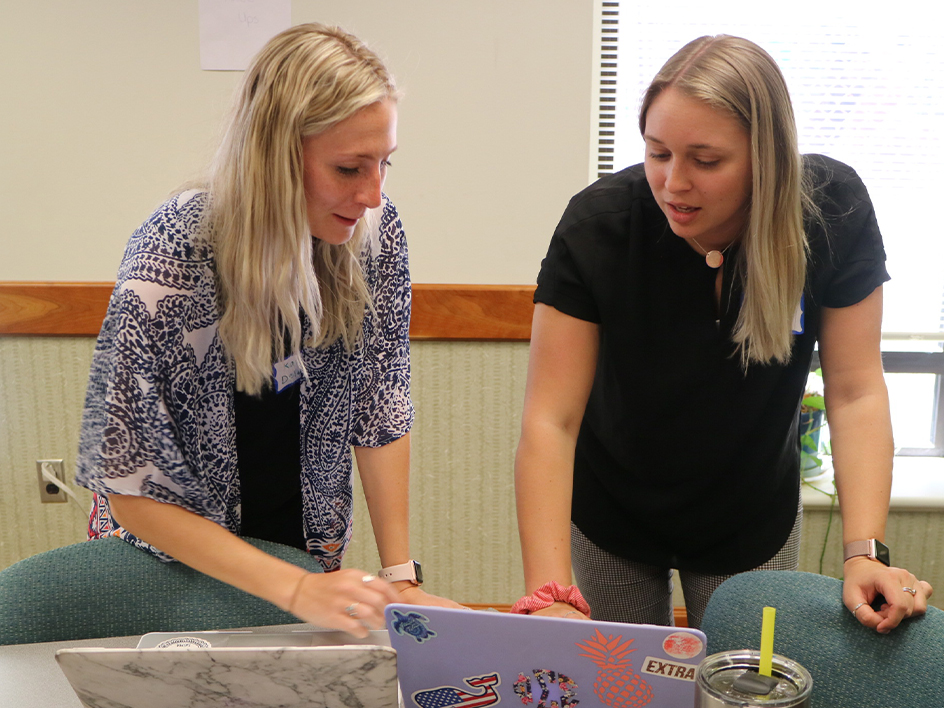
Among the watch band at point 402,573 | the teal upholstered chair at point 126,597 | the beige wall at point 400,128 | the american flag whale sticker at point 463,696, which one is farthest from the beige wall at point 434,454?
the american flag whale sticker at point 463,696

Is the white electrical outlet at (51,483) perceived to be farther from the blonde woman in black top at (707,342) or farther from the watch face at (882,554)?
the watch face at (882,554)

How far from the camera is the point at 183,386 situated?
1.09m

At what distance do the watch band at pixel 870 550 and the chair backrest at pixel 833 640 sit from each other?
0.15 ft

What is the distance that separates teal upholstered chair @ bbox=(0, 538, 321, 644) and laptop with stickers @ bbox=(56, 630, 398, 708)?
1.12 ft

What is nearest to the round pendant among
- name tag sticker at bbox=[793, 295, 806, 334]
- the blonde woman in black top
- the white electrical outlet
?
the blonde woman in black top

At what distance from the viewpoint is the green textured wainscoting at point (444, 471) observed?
2.30 meters

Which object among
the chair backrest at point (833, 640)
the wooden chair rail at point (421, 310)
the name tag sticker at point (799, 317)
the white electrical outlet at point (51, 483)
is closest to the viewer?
the chair backrest at point (833, 640)

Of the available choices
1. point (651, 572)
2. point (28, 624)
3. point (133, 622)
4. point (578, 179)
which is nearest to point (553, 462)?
point (651, 572)

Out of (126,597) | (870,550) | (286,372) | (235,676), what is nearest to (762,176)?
(870,550)

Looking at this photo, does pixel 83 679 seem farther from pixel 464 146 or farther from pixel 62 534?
pixel 62 534

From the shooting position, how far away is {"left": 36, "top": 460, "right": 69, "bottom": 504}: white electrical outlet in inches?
93.0

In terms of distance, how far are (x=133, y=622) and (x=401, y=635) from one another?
0.55 m

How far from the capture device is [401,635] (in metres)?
0.73

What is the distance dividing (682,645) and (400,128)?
5.76 feet
